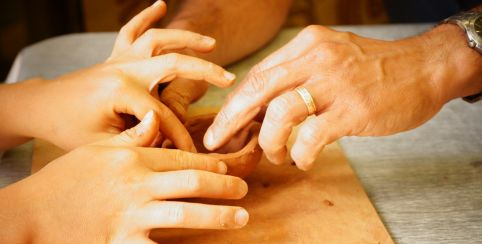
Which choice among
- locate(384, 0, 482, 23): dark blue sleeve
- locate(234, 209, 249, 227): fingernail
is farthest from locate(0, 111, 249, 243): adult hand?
locate(384, 0, 482, 23): dark blue sleeve

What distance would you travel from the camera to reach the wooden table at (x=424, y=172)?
937 mm

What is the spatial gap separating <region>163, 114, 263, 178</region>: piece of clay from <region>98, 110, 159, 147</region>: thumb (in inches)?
3.5

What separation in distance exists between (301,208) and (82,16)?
243cm

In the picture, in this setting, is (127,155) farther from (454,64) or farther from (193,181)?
(454,64)

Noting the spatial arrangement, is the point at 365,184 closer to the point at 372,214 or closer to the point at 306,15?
the point at 372,214

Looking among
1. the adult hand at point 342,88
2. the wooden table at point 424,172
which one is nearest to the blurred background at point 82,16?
the wooden table at point 424,172

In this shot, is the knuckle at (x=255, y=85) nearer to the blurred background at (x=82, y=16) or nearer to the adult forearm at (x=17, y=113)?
the adult forearm at (x=17, y=113)

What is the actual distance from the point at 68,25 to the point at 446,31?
2487 mm

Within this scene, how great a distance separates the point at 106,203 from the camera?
0.80 metres

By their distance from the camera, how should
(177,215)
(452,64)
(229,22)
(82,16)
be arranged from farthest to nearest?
(82,16), (229,22), (452,64), (177,215)

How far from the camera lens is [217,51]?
1355 mm

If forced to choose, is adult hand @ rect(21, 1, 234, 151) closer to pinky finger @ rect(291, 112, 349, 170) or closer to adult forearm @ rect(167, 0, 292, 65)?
pinky finger @ rect(291, 112, 349, 170)

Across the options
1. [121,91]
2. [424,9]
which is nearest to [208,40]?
[121,91]

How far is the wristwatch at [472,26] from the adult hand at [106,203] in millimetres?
590
